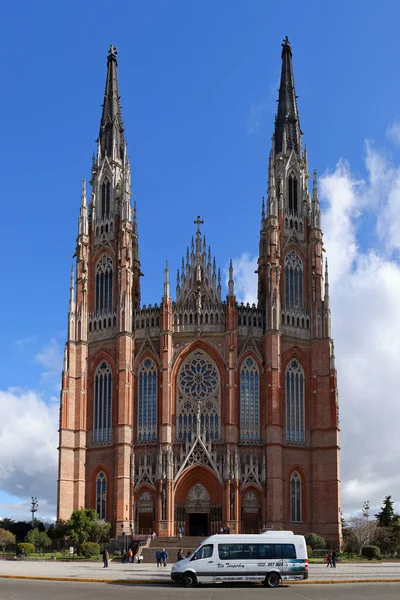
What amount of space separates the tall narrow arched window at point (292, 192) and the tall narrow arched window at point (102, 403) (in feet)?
81.4

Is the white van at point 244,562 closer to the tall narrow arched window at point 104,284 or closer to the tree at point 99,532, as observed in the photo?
the tree at point 99,532

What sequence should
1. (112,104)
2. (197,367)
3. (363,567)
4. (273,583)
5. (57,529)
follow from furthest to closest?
(112,104), (197,367), (57,529), (363,567), (273,583)

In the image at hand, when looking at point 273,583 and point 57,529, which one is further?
point 57,529

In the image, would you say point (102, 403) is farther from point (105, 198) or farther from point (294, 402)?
point (105, 198)

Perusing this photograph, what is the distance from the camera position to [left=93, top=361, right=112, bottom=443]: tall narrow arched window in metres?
81.1

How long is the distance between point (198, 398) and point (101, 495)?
495 inches

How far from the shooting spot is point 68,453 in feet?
262

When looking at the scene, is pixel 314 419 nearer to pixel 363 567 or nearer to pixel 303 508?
pixel 303 508

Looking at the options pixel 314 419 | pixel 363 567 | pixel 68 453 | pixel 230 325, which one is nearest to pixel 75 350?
pixel 68 453

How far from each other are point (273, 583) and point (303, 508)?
38.4 meters

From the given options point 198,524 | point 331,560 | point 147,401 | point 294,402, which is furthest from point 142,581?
point 294,402

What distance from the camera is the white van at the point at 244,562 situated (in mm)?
41344

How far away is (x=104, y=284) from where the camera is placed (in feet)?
A: 281

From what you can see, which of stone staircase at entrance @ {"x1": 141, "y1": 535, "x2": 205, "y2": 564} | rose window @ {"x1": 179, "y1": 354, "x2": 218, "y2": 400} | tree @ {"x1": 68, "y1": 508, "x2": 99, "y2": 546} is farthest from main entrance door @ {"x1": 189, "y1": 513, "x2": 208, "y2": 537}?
rose window @ {"x1": 179, "y1": 354, "x2": 218, "y2": 400}
